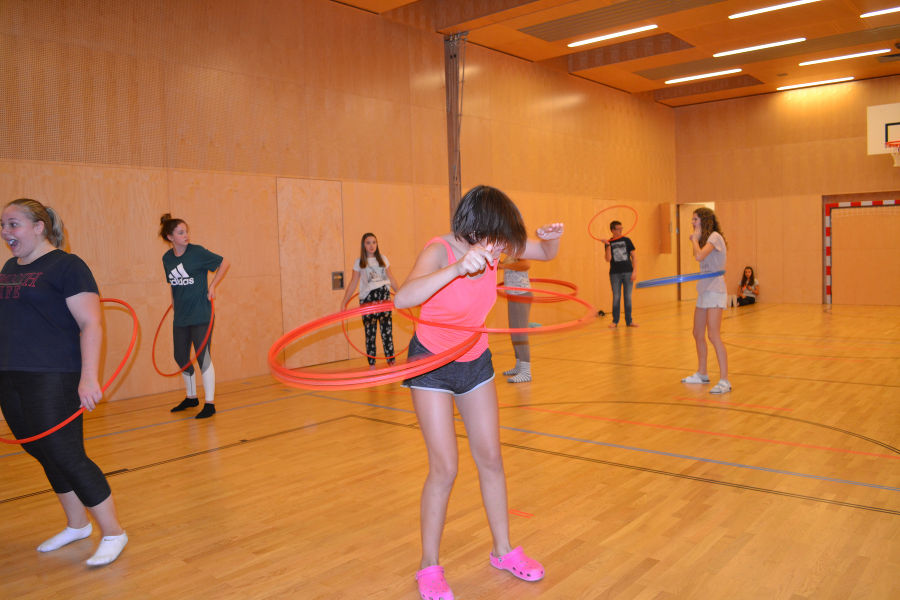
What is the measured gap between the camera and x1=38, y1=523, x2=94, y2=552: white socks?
3.63 meters

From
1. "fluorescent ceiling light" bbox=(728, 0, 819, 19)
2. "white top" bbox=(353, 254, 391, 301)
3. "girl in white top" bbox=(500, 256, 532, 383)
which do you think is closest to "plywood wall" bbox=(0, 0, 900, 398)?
"white top" bbox=(353, 254, 391, 301)

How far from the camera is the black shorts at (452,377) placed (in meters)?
2.81

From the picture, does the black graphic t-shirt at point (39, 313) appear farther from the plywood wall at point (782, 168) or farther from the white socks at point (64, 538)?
the plywood wall at point (782, 168)

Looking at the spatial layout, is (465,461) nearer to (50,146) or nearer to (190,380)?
(190,380)

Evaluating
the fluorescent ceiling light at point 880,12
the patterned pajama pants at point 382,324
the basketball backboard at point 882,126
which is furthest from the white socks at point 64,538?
the basketball backboard at point 882,126

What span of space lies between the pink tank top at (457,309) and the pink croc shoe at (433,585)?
93cm

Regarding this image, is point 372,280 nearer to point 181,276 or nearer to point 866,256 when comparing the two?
point 181,276

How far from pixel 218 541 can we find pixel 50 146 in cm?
545

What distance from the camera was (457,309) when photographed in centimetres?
280

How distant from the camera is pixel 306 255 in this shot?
959cm

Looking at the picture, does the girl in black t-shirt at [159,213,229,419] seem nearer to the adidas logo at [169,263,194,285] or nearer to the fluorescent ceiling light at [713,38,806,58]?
the adidas logo at [169,263,194,285]

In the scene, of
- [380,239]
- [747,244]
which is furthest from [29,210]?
[747,244]

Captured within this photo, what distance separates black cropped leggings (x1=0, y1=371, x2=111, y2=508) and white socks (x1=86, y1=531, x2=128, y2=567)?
0.21 m

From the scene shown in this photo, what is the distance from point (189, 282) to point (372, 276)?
88.9 inches
